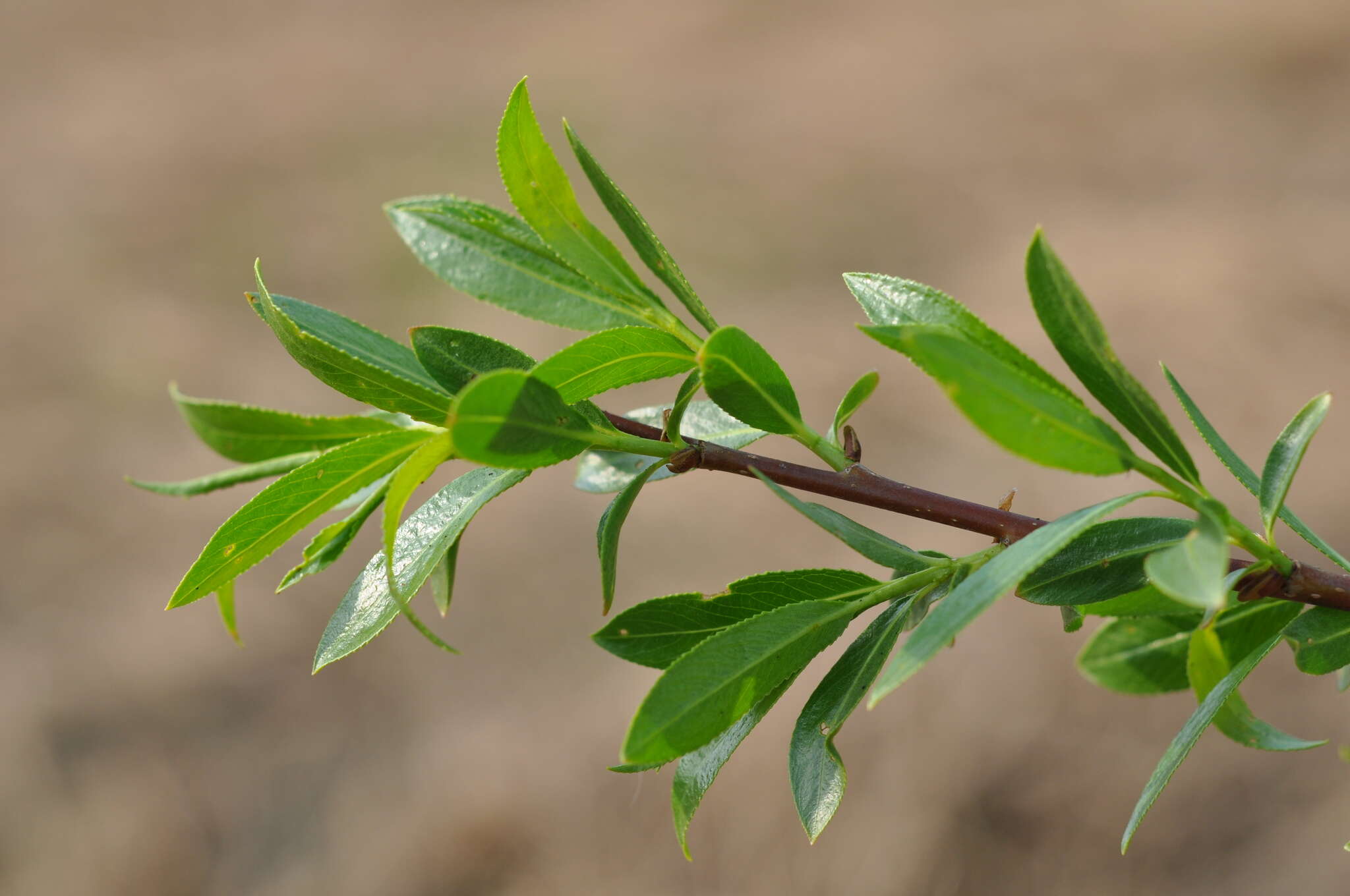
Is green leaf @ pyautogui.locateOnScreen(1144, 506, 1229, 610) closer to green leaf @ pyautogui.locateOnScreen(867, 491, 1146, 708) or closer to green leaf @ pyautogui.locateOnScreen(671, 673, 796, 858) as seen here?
green leaf @ pyautogui.locateOnScreen(867, 491, 1146, 708)

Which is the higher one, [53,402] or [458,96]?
[458,96]

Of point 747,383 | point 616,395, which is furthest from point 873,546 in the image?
point 616,395

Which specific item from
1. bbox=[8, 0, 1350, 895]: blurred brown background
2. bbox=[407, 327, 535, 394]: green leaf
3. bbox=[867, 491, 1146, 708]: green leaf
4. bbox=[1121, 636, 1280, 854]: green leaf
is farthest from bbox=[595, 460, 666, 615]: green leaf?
bbox=[8, 0, 1350, 895]: blurred brown background

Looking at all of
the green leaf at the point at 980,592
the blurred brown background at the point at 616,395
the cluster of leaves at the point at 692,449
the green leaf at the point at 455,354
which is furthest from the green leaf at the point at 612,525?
the blurred brown background at the point at 616,395

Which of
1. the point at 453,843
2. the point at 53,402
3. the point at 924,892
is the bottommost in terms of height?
the point at 924,892

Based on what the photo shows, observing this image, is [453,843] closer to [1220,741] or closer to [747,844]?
[747,844]

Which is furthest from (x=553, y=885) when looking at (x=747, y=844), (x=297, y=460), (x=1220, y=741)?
(x=297, y=460)

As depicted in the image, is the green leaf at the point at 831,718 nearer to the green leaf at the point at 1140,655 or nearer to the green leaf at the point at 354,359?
the green leaf at the point at 1140,655
